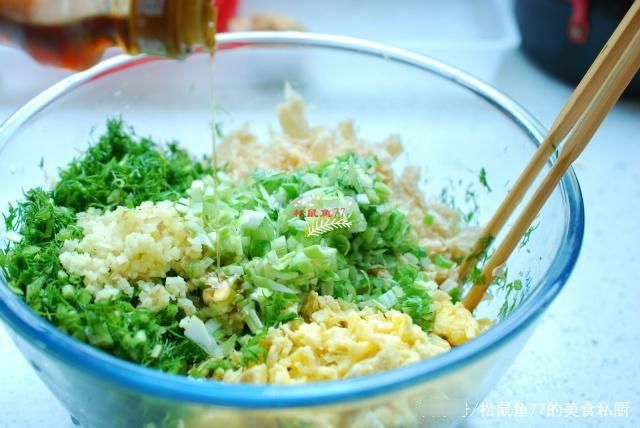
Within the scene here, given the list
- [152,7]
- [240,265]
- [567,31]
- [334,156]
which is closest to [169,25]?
[152,7]

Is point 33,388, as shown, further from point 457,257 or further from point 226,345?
point 457,257

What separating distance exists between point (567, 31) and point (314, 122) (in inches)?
25.8

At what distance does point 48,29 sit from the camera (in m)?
0.76

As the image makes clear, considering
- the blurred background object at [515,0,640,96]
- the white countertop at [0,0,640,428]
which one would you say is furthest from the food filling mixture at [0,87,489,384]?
the blurred background object at [515,0,640,96]

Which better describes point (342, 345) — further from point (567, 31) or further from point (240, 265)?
point (567, 31)

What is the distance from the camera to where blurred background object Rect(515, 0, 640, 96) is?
1.51 metres

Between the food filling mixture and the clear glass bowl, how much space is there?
0.20 ft

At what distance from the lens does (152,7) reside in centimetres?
72

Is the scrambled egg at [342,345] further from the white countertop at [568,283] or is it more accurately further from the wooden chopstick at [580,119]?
the white countertop at [568,283]

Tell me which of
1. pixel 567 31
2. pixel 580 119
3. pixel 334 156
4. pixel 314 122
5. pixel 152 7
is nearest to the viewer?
pixel 152 7

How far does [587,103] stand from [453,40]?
109 centimetres

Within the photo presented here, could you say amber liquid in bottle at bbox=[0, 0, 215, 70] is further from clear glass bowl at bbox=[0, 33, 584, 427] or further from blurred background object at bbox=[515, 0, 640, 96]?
blurred background object at bbox=[515, 0, 640, 96]

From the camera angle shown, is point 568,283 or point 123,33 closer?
point 123,33

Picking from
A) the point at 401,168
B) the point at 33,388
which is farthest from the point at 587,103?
the point at 33,388
